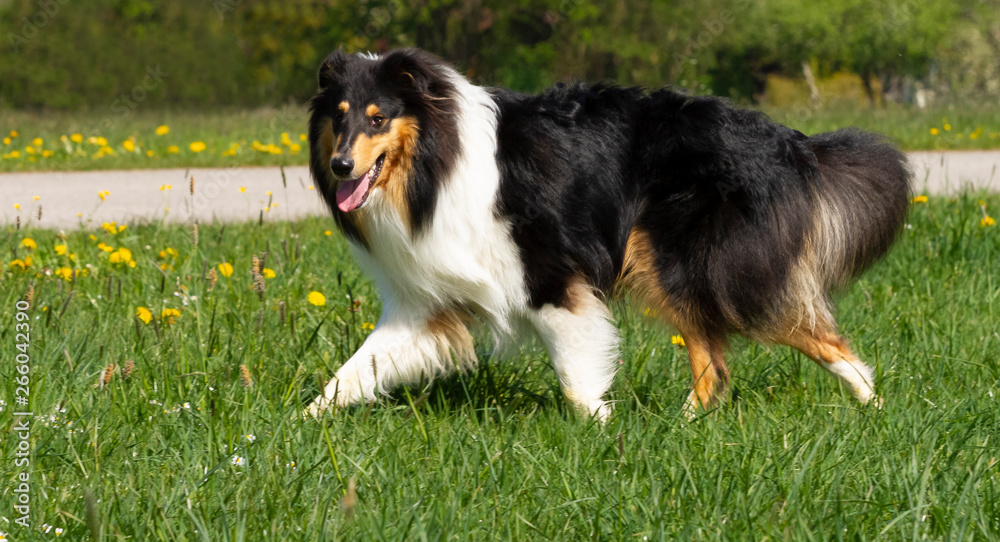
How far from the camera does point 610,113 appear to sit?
3561 millimetres

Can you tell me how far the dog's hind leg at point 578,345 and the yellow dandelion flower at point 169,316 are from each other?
59.1 inches

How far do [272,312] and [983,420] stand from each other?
9.74 feet

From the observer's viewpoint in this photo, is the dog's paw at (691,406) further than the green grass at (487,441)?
Yes

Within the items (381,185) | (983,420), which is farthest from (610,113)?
(983,420)

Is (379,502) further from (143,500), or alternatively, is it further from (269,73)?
(269,73)

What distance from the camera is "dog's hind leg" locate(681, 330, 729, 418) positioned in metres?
3.39

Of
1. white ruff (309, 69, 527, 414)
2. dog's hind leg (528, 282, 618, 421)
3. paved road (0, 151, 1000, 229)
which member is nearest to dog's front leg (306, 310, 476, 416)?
white ruff (309, 69, 527, 414)

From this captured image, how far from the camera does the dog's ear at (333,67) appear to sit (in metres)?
3.31

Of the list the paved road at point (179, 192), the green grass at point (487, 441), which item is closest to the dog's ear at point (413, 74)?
the green grass at point (487, 441)

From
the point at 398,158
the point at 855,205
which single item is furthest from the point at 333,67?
the point at 855,205
